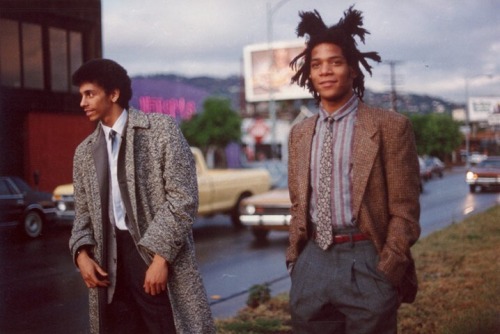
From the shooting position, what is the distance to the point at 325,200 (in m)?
2.74

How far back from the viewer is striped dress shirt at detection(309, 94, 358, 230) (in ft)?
8.89

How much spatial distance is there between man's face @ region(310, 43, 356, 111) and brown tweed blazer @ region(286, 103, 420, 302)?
0.15 meters

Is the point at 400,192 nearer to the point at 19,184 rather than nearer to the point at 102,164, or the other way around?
the point at 102,164

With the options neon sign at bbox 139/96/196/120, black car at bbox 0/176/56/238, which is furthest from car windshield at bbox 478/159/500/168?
black car at bbox 0/176/56/238

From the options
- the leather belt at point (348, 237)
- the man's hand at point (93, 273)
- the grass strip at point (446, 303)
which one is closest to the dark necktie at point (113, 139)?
the man's hand at point (93, 273)

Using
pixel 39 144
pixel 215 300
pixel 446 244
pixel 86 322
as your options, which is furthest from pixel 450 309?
pixel 39 144

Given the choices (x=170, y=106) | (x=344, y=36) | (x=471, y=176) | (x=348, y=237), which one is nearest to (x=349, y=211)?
(x=348, y=237)

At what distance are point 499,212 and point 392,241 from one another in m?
11.8

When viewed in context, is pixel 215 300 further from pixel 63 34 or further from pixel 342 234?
pixel 63 34

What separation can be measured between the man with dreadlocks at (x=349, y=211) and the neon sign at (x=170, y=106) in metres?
20.7

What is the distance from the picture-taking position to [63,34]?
15.4 m

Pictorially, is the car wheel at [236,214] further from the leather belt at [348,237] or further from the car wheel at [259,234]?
the leather belt at [348,237]

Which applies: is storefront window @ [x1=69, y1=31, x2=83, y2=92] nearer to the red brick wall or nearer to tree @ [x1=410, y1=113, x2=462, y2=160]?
the red brick wall

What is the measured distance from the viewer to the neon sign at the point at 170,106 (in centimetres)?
2444
